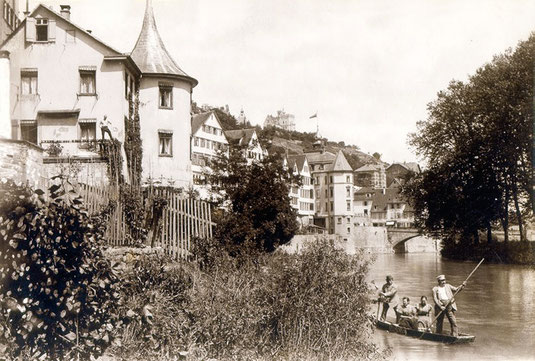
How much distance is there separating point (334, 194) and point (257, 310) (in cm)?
7374

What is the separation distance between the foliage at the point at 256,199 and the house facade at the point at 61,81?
19.2 ft

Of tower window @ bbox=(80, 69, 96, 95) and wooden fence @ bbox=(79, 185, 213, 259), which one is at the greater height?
tower window @ bbox=(80, 69, 96, 95)

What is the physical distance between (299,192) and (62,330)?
69381 mm

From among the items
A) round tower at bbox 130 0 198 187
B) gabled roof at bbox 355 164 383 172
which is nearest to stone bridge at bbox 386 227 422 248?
gabled roof at bbox 355 164 383 172

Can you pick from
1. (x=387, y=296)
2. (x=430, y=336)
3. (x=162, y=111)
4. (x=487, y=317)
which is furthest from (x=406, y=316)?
(x=162, y=111)

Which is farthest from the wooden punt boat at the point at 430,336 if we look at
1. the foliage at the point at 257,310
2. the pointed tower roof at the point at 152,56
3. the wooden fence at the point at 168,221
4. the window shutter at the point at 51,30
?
the window shutter at the point at 51,30

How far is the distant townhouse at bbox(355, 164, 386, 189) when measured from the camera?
119 metres

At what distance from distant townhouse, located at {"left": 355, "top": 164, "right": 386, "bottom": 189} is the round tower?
94.5 m

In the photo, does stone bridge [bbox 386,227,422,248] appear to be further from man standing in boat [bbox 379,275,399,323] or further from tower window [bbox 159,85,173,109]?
man standing in boat [bbox 379,275,399,323]

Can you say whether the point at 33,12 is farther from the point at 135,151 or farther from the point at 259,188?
the point at 259,188

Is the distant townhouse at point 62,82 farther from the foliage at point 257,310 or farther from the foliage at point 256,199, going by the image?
the foliage at point 257,310

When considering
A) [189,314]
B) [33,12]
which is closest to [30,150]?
[189,314]

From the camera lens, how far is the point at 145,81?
2631 centimetres

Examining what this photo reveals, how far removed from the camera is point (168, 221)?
44.0 feet
